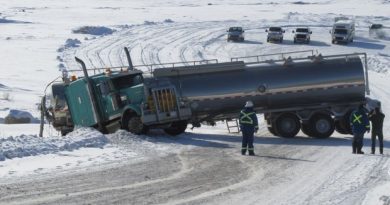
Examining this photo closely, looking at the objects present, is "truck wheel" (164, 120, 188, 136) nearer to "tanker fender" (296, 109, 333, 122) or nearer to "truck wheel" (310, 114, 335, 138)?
"tanker fender" (296, 109, 333, 122)

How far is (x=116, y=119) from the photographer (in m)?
23.6

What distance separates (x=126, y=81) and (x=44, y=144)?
577cm

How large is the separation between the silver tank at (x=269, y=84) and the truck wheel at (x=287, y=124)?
14.7 inches

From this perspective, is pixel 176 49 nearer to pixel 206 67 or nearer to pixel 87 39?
pixel 87 39

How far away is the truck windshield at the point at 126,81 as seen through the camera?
23656 mm

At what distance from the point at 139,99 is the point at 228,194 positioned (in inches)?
386

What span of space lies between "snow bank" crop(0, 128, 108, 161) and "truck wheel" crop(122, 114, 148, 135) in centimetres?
203

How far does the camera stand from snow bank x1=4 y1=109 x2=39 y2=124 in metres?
30.3

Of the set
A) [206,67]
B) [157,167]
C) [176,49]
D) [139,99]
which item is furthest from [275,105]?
[176,49]

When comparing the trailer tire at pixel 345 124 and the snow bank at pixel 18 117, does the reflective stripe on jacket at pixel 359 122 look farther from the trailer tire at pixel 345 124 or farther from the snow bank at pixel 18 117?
the snow bank at pixel 18 117

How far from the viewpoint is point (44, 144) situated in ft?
60.6

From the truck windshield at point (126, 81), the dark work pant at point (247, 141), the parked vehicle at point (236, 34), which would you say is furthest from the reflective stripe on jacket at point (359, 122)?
the parked vehicle at point (236, 34)

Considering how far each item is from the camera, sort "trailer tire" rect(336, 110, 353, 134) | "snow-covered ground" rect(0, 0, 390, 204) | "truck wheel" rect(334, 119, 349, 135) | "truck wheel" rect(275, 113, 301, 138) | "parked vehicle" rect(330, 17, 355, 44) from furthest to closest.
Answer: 1. "parked vehicle" rect(330, 17, 355, 44)
2. "truck wheel" rect(334, 119, 349, 135)
3. "trailer tire" rect(336, 110, 353, 134)
4. "truck wheel" rect(275, 113, 301, 138)
5. "snow-covered ground" rect(0, 0, 390, 204)

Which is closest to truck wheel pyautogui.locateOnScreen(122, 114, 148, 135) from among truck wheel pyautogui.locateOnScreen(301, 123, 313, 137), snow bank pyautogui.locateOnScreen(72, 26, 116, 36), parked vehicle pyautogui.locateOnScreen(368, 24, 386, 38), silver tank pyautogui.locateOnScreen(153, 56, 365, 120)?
silver tank pyautogui.locateOnScreen(153, 56, 365, 120)
